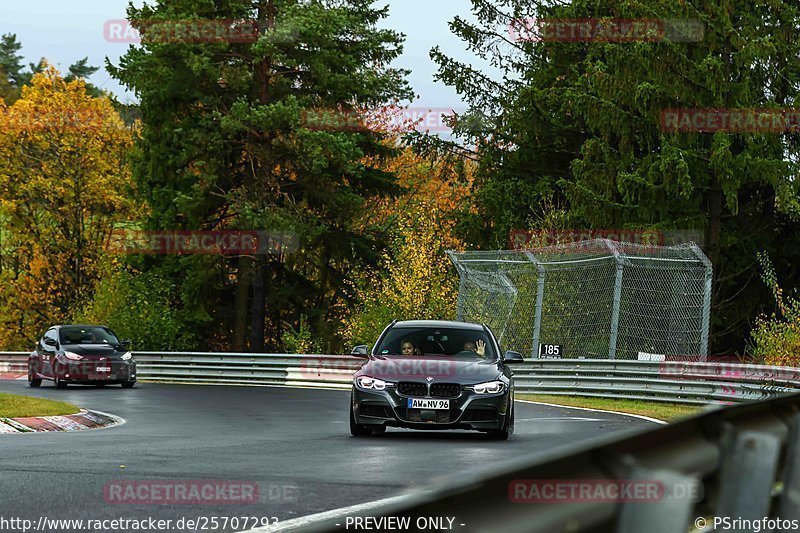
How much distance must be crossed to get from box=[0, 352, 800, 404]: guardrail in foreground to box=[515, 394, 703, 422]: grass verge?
147 millimetres

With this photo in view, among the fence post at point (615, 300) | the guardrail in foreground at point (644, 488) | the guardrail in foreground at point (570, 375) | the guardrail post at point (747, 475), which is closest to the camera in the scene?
the guardrail in foreground at point (644, 488)

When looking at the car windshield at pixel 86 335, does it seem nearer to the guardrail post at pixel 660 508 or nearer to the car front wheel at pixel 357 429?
the car front wheel at pixel 357 429

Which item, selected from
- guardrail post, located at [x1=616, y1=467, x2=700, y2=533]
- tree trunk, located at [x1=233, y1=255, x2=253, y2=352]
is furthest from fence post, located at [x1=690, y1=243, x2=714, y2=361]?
tree trunk, located at [x1=233, y1=255, x2=253, y2=352]

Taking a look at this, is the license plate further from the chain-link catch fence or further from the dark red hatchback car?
the dark red hatchback car

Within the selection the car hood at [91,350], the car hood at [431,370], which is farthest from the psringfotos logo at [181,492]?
the car hood at [91,350]

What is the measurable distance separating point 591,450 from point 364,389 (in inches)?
570

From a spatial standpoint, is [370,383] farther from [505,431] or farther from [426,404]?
[505,431]

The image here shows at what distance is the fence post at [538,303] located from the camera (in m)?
30.3

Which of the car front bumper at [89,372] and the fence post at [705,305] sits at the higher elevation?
the fence post at [705,305]

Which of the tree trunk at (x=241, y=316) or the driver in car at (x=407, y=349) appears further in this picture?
the tree trunk at (x=241, y=316)

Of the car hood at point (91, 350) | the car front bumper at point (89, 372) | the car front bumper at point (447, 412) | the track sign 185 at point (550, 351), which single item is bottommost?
the car front bumper at point (89, 372)

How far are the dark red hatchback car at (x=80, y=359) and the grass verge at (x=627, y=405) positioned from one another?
9.71m

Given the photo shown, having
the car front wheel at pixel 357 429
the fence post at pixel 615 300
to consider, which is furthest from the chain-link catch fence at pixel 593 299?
the car front wheel at pixel 357 429

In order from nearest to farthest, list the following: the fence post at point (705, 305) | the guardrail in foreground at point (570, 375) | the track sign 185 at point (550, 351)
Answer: the guardrail in foreground at point (570, 375) → the fence post at point (705, 305) → the track sign 185 at point (550, 351)
